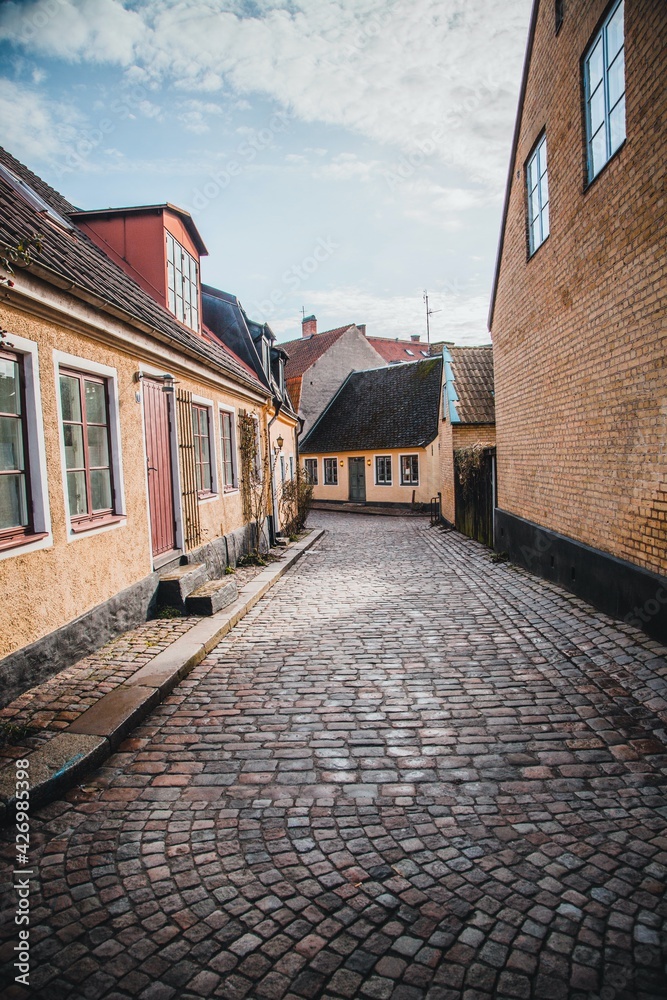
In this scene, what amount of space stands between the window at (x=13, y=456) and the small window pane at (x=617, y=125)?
6034 mm

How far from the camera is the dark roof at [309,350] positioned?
103ft

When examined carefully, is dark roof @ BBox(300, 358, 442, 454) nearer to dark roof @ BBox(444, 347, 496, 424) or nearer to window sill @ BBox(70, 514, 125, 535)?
dark roof @ BBox(444, 347, 496, 424)

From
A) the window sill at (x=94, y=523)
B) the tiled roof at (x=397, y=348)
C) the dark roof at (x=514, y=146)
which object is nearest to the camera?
the window sill at (x=94, y=523)

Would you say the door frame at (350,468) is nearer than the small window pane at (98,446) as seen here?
No

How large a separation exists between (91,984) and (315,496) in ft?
95.3

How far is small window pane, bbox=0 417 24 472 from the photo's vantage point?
4.55 m

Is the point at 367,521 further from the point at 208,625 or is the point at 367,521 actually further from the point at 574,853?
the point at 574,853

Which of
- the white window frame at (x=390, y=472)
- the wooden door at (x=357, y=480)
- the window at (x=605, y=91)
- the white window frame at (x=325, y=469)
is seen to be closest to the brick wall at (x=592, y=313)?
the window at (x=605, y=91)

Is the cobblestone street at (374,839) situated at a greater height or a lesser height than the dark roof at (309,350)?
lesser

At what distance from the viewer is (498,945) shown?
7.52 feet

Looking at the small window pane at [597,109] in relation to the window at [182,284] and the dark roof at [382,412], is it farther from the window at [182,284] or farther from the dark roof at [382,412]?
the dark roof at [382,412]

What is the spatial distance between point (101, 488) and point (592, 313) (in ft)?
19.1

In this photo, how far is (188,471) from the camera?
8.59 m

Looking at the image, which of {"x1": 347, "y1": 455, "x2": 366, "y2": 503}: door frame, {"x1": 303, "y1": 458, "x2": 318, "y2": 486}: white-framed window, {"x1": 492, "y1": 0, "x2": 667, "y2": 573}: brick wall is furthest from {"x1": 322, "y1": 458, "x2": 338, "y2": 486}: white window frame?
{"x1": 492, "y1": 0, "x2": 667, "y2": 573}: brick wall
